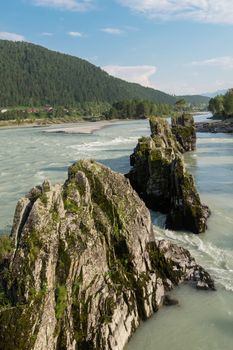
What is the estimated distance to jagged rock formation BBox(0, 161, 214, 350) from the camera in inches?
558

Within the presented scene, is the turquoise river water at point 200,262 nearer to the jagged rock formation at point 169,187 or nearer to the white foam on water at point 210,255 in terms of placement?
the white foam on water at point 210,255

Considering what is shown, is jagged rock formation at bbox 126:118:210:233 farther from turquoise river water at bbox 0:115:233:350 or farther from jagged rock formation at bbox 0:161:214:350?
jagged rock formation at bbox 0:161:214:350

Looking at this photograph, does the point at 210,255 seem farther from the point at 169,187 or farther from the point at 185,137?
the point at 185,137

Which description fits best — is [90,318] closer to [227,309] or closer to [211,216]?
[227,309]

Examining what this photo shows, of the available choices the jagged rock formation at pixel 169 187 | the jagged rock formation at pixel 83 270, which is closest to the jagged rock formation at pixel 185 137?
the jagged rock formation at pixel 169 187

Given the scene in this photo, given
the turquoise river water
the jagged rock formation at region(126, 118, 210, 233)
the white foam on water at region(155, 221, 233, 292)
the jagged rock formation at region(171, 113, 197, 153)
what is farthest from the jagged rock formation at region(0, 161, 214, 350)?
the jagged rock formation at region(171, 113, 197, 153)

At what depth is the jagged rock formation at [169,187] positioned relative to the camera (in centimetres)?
2939

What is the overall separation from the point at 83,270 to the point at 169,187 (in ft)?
64.1

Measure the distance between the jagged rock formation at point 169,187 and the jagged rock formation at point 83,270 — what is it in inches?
323

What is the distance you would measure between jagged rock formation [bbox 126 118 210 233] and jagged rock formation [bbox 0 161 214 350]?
26.9 feet

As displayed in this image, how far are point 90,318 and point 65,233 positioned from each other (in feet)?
11.1

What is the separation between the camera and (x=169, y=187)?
34438mm

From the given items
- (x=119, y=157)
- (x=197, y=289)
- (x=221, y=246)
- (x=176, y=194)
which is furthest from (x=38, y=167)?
(x=197, y=289)

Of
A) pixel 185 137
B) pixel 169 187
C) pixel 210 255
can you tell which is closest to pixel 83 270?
pixel 210 255
